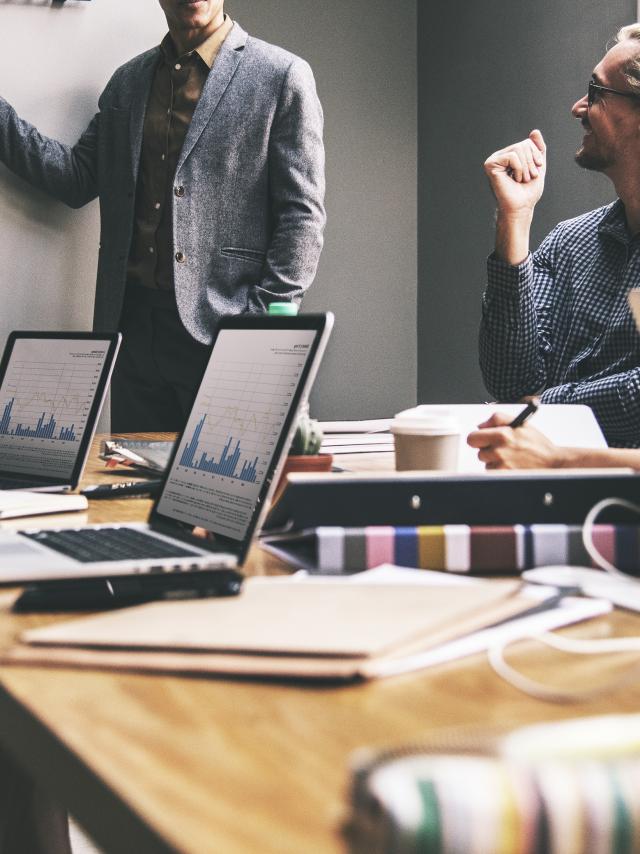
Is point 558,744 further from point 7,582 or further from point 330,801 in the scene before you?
point 7,582

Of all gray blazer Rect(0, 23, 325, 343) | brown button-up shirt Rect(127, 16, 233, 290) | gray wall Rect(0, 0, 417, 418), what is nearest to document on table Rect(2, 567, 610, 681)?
gray blazer Rect(0, 23, 325, 343)

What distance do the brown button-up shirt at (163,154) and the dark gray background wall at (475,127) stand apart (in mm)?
1430

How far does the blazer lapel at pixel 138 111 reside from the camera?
2.50 meters

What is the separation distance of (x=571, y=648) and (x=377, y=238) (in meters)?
3.95

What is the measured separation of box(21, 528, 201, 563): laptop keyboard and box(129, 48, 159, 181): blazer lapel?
5.84 ft

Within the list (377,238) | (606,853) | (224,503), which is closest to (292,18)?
(377,238)

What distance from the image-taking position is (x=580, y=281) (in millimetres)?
1981

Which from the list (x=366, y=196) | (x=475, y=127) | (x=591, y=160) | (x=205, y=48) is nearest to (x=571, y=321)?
(x=591, y=160)

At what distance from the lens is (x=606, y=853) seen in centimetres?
26

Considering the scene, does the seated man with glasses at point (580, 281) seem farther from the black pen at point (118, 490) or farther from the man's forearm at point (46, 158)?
the man's forearm at point (46, 158)

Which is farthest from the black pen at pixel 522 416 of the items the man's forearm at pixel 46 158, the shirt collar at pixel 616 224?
the man's forearm at pixel 46 158

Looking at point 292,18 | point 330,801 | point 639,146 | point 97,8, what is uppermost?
point 292,18

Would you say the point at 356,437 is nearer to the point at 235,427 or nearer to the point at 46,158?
the point at 235,427

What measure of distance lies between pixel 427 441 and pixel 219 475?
0.87 feet
